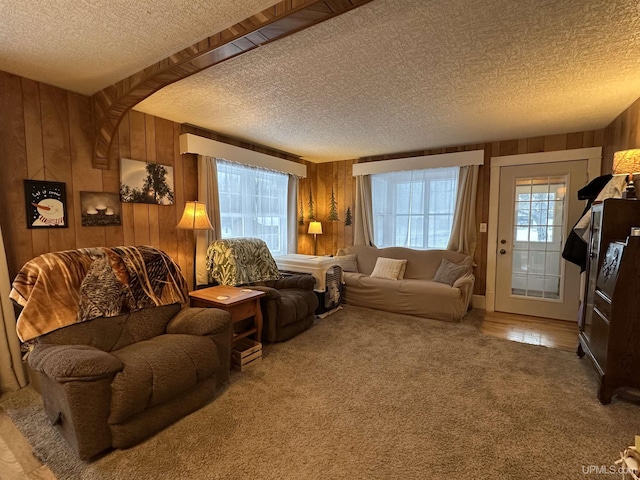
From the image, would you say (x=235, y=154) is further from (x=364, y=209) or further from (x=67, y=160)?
(x=364, y=209)

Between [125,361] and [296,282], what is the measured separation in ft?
6.66

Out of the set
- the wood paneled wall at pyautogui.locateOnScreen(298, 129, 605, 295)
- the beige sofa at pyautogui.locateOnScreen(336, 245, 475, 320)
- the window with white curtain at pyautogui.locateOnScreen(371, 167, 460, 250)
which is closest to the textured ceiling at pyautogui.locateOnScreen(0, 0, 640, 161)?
the wood paneled wall at pyautogui.locateOnScreen(298, 129, 605, 295)

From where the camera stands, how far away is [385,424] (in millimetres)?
1845

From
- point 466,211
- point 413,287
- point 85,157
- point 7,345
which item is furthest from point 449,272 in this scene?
point 7,345

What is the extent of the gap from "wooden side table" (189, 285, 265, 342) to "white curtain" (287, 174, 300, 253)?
2.08 m

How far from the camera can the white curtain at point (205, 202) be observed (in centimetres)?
342

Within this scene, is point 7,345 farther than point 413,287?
No

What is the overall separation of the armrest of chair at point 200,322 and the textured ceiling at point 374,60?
1781mm

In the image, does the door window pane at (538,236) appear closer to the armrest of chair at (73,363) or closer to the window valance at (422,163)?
the window valance at (422,163)

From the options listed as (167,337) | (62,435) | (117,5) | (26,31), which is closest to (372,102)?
(117,5)

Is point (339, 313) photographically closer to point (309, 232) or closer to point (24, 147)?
point (309, 232)

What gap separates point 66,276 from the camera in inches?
78.0

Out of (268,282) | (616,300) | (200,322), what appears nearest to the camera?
(616,300)

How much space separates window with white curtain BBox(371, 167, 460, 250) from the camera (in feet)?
14.6
